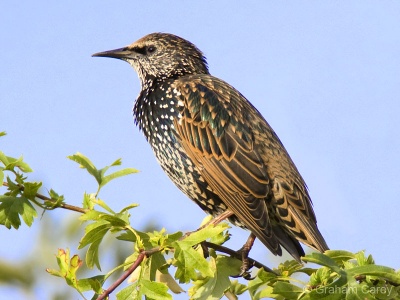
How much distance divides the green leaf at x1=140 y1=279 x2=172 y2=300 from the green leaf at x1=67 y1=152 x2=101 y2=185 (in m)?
0.67

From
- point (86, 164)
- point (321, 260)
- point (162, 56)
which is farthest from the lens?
point (162, 56)

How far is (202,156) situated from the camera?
5379 mm

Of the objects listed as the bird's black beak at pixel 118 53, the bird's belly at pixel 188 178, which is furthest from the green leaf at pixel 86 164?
the bird's black beak at pixel 118 53

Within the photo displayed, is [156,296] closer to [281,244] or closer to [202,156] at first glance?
[281,244]

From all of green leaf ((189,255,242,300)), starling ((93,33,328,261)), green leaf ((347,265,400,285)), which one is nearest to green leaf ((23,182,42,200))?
green leaf ((189,255,242,300))

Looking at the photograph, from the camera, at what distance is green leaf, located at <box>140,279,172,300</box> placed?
9.94 feet

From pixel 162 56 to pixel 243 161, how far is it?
1.72 meters

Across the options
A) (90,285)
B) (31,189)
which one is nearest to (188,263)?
(90,285)

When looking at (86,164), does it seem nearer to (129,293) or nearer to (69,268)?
(69,268)

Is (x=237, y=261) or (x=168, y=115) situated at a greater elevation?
(x=168, y=115)

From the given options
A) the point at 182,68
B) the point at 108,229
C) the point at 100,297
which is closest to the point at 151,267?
the point at 108,229

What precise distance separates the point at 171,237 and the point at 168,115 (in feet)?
8.59

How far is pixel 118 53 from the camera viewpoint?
668 centimetres

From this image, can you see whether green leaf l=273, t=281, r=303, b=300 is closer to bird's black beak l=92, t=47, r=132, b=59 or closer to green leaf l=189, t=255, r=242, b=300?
green leaf l=189, t=255, r=242, b=300
